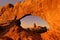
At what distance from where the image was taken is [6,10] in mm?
29953

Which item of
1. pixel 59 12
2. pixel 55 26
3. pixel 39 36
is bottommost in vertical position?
pixel 39 36

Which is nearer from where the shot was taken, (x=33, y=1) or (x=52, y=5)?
(x=52, y=5)

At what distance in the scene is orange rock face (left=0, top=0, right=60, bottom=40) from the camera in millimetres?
22219

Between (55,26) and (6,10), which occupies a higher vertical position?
(6,10)

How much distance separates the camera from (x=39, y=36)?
23.8 m

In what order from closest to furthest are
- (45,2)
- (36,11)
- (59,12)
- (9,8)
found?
(59,12) → (45,2) → (36,11) → (9,8)

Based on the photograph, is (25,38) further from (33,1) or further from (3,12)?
(3,12)

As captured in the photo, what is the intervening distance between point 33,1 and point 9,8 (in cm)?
623

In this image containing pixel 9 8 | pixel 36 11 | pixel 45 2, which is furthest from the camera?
pixel 9 8

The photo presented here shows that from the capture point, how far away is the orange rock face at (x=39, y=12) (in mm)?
22219

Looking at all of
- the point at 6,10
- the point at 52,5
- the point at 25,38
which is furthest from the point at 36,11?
the point at 6,10

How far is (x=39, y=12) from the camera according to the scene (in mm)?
24875

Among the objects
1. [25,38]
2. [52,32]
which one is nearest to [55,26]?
[52,32]

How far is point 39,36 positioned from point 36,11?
13.0ft
